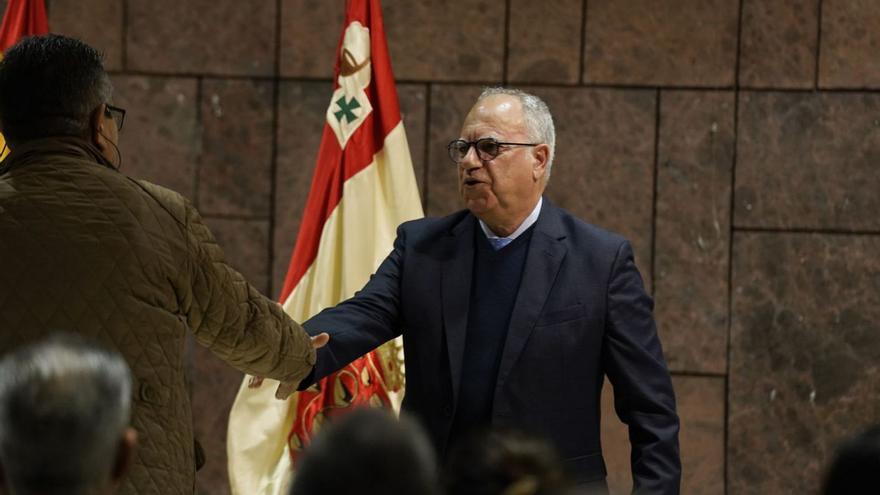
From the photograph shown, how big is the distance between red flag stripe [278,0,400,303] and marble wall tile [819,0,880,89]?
5.88 ft

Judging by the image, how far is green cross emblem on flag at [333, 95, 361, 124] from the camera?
186 inches

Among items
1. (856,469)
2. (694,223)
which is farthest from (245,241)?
(856,469)

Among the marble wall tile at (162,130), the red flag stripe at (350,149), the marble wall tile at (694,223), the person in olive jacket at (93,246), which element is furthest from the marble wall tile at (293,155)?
the person in olive jacket at (93,246)

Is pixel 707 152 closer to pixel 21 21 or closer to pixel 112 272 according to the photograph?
pixel 21 21

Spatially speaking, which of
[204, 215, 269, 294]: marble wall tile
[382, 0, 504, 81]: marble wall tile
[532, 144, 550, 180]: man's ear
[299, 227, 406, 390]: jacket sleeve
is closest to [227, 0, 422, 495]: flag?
[382, 0, 504, 81]: marble wall tile

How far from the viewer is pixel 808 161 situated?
5168 millimetres

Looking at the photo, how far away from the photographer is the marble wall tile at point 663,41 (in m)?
5.21

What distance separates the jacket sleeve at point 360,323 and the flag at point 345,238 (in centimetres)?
97

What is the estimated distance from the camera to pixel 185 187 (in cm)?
544

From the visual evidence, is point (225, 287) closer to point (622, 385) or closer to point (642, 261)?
point (622, 385)

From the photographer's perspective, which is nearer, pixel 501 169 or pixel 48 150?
pixel 48 150

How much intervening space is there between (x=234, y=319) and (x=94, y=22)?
2885 millimetres

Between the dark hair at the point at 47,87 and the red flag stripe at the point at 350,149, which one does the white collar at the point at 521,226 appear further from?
the dark hair at the point at 47,87

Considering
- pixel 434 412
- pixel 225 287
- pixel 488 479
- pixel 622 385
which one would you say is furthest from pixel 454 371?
pixel 488 479
